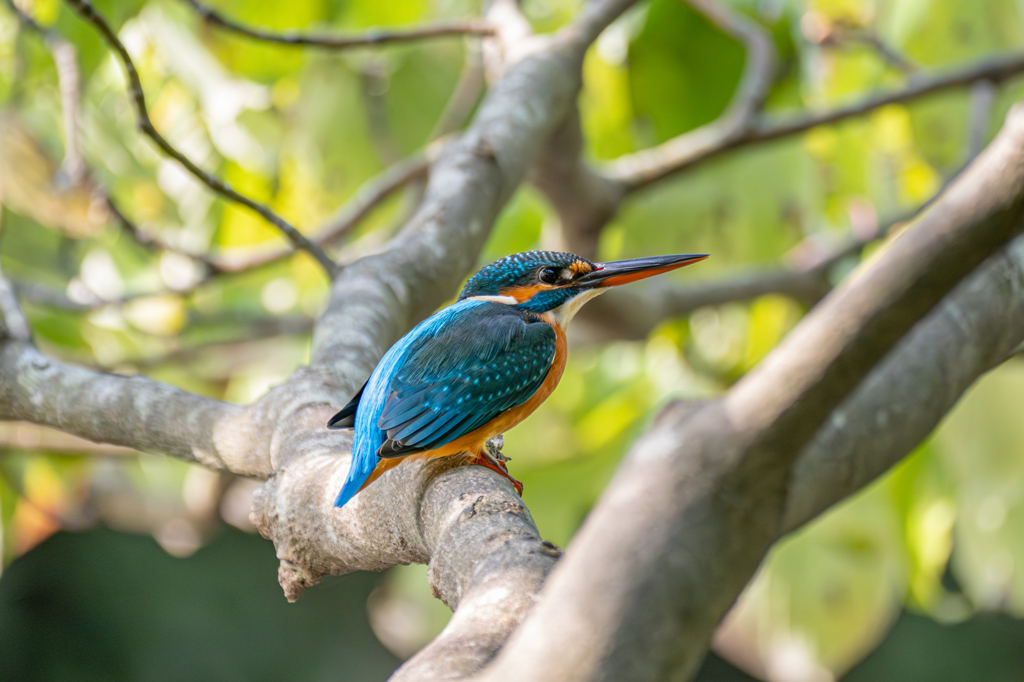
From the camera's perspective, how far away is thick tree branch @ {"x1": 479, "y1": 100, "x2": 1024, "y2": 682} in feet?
1.64

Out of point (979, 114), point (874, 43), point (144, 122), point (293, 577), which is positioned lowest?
point (293, 577)

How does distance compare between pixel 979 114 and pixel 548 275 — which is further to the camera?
pixel 979 114

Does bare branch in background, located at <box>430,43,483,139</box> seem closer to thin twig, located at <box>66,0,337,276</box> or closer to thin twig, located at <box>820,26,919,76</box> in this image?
thin twig, located at <box>820,26,919,76</box>

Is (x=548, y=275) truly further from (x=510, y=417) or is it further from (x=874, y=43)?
(x=874, y=43)

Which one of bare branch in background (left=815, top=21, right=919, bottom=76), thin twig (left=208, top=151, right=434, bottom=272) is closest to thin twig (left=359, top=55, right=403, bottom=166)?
thin twig (left=208, top=151, right=434, bottom=272)

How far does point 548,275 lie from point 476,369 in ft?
1.20

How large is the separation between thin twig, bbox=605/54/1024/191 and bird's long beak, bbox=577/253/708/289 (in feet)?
4.17

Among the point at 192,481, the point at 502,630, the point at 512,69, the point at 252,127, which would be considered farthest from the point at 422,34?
the point at 192,481

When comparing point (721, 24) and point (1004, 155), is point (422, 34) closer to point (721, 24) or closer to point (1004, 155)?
point (721, 24)

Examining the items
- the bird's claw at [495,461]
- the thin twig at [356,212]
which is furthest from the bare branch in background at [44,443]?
the bird's claw at [495,461]

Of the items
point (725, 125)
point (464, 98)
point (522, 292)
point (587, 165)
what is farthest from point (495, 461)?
point (464, 98)

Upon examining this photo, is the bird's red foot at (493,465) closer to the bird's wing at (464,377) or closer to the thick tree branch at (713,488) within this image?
the bird's wing at (464,377)

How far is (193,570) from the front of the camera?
5938mm

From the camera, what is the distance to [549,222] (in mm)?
3246
